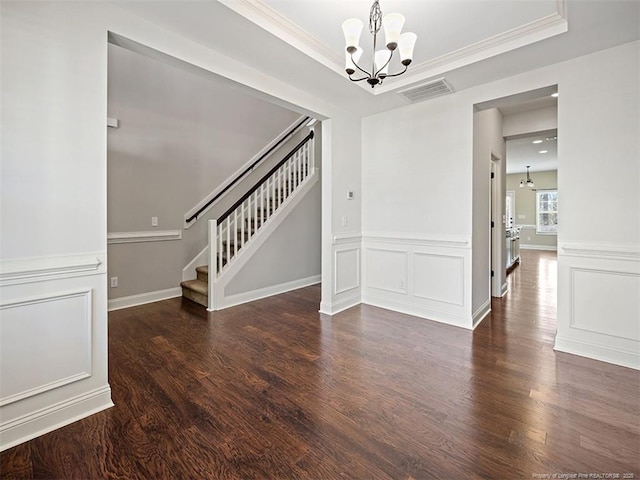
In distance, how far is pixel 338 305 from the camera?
4012 mm

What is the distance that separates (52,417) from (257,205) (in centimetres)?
374

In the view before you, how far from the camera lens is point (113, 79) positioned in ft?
13.2

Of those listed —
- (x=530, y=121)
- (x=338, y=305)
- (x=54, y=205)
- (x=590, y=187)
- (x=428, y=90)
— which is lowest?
(x=338, y=305)

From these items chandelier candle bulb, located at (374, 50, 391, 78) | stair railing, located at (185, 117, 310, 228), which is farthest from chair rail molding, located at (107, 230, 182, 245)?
chandelier candle bulb, located at (374, 50, 391, 78)

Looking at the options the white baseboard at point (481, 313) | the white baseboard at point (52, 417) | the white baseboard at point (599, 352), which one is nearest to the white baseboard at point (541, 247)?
the white baseboard at point (481, 313)

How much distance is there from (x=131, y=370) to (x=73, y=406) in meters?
0.60

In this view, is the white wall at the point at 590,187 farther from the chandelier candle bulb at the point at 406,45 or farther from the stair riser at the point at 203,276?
the stair riser at the point at 203,276

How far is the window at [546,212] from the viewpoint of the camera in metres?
11.2

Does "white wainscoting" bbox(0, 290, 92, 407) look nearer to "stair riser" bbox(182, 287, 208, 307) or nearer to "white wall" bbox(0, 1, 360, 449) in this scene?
"white wall" bbox(0, 1, 360, 449)

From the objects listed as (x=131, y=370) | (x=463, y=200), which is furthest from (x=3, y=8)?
(x=463, y=200)

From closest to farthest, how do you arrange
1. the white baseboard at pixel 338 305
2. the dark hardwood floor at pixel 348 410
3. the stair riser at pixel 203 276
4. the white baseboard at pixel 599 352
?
the dark hardwood floor at pixel 348 410
the white baseboard at pixel 599 352
the white baseboard at pixel 338 305
the stair riser at pixel 203 276

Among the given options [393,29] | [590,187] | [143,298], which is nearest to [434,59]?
[393,29]

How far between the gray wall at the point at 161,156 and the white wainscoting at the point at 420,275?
287cm

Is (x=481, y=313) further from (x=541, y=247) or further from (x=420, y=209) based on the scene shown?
(x=541, y=247)
